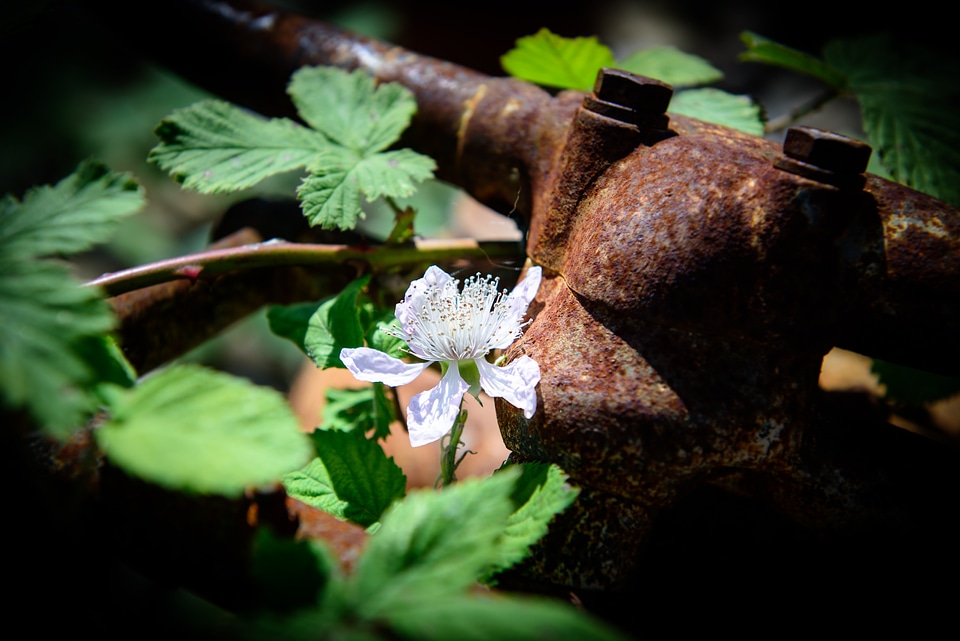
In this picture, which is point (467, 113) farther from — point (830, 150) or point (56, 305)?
point (56, 305)

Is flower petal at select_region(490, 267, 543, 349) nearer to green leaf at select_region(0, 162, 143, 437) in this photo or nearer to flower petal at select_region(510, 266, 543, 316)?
flower petal at select_region(510, 266, 543, 316)

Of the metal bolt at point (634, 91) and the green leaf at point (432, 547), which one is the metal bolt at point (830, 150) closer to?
the metal bolt at point (634, 91)

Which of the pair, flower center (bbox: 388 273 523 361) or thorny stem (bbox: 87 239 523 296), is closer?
flower center (bbox: 388 273 523 361)

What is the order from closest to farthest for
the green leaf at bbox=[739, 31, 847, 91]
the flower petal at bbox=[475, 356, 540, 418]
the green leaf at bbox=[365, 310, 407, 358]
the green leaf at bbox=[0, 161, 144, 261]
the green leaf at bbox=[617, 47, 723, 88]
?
1. the green leaf at bbox=[0, 161, 144, 261]
2. the flower petal at bbox=[475, 356, 540, 418]
3. the green leaf at bbox=[365, 310, 407, 358]
4. the green leaf at bbox=[739, 31, 847, 91]
5. the green leaf at bbox=[617, 47, 723, 88]

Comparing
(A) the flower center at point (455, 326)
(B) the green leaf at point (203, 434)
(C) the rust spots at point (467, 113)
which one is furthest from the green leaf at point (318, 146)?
(B) the green leaf at point (203, 434)

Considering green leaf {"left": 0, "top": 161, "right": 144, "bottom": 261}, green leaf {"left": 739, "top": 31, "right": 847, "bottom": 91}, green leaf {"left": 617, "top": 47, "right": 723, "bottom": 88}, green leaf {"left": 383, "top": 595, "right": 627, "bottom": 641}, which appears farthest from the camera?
green leaf {"left": 617, "top": 47, "right": 723, "bottom": 88}

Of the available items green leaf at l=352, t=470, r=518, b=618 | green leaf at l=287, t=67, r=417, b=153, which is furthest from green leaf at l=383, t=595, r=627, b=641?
→ green leaf at l=287, t=67, r=417, b=153
